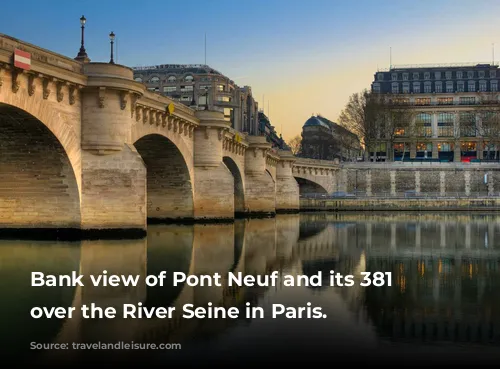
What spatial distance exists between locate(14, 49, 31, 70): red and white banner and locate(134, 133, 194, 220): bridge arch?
2225 cm

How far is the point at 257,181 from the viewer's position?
70750mm

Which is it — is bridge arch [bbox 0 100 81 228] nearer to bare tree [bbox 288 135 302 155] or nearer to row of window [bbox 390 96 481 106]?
row of window [bbox 390 96 481 106]

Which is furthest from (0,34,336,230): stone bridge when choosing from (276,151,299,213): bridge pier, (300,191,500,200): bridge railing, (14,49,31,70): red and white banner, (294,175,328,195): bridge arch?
(294,175,328,195): bridge arch

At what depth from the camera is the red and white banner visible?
26.5 meters

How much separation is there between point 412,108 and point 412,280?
112 m

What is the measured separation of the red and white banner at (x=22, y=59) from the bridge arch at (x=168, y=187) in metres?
22.3

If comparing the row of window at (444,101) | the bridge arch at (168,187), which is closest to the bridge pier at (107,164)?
the bridge arch at (168,187)

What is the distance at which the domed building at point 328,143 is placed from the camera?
405 ft

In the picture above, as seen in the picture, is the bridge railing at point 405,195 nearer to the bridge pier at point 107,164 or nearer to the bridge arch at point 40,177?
the bridge pier at point 107,164

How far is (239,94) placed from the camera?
13538cm

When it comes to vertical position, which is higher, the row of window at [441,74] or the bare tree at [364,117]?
the row of window at [441,74]

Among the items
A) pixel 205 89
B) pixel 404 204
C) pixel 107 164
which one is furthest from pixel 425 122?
pixel 107 164

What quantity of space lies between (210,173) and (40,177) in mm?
21202

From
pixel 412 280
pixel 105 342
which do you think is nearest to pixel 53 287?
pixel 105 342
